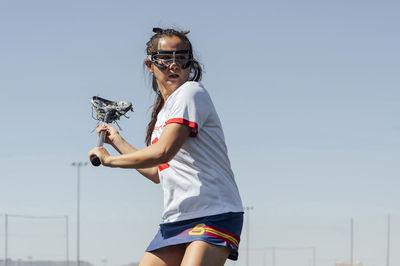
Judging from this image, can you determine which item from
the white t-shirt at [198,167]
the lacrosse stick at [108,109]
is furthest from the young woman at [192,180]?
the lacrosse stick at [108,109]

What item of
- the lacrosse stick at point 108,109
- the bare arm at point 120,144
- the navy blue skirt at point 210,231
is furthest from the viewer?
the lacrosse stick at point 108,109

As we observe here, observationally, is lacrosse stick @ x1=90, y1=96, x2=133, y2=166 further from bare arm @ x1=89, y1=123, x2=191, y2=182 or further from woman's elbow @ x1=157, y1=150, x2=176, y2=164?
woman's elbow @ x1=157, y1=150, x2=176, y2=164

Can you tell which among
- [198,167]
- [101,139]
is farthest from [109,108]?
[198,167]

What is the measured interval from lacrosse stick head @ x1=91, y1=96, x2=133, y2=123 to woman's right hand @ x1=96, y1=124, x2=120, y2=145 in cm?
13

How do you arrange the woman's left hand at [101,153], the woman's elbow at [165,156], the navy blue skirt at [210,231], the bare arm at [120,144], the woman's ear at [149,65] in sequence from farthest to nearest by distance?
1. the bare arm at [120,144]
2. the woman's ear at [149,65]
3. the woman's left hand at [101,153]
4. the navy blue skirt at [210,231]
5. the woman's elbow at [165,156]

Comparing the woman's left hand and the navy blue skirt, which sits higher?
the woman's left hand

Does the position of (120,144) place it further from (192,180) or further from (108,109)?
(192,180)

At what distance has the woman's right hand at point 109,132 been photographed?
4917mm

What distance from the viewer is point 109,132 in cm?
494

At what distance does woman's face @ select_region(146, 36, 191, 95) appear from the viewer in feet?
14.6

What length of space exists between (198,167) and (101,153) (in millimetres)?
579

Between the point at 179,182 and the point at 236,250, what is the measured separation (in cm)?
53

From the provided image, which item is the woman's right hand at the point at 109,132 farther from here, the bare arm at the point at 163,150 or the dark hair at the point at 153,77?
the bare arm at the point at 163,150

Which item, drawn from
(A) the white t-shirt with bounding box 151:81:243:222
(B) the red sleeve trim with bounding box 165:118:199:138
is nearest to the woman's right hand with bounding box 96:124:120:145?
(A) the white t-shirt with bounding box 151:81:243:222
